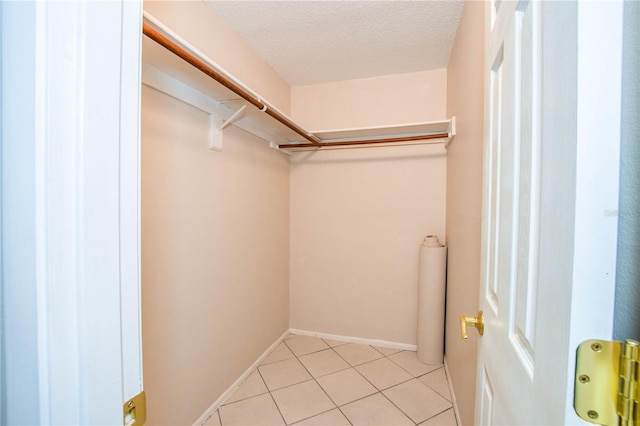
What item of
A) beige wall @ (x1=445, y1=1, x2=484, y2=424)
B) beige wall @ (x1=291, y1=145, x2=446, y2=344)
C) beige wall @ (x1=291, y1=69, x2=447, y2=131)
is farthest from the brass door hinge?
beige wall @ (x1=291, y1=69, x2=447, y2=131)

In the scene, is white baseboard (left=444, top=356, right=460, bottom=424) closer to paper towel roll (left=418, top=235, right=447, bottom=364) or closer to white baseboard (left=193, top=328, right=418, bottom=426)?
white baseboard (left=193, top=328, right=418, bottom=426)

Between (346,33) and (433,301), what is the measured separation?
7.21 ft

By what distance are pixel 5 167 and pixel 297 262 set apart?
2.40 meters

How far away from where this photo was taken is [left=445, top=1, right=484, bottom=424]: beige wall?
121 cm

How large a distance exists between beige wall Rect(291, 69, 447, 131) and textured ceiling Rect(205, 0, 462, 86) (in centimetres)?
10

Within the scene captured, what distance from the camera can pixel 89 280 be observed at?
420 mm

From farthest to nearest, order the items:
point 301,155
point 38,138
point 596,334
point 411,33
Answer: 1. point 301,155
2. point 411,33
3. point 38,138
4. point 596,334

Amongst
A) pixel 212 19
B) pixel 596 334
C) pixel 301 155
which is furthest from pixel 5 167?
pixel 301 155

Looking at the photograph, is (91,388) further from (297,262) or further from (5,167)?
(297,262)

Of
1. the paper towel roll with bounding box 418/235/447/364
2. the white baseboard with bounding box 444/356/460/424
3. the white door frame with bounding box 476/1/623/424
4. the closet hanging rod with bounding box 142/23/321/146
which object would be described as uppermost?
the closet hanging rod with bounding box 142/23/321/146

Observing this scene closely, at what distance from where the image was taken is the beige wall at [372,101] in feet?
7.67

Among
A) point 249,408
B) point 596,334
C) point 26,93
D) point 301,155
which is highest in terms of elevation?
point 301,155

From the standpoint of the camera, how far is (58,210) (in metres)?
0.41

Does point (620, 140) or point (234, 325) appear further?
point (234, 325)
